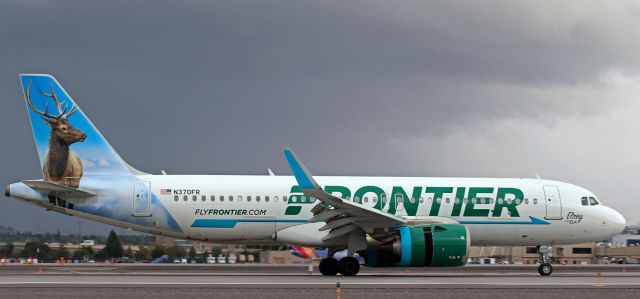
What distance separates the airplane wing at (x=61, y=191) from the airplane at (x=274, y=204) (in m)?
0.03

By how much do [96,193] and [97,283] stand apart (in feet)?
20.7

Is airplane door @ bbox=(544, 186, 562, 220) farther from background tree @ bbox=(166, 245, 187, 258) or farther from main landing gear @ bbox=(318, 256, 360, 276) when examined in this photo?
background tree @ bbox=(166, 245, 187, 258)

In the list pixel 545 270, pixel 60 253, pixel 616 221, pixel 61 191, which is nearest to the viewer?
pixel 61 191

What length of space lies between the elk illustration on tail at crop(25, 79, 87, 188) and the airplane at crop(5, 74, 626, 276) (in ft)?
0.11

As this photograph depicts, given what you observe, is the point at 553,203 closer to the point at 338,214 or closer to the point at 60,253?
the point at 338,214

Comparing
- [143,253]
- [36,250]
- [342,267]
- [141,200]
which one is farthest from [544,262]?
[36,250]

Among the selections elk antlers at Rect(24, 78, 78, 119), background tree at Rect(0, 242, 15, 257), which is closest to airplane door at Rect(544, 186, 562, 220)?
elk antlers at Rect(24, 78, 78, 119)

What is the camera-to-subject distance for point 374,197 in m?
29.4

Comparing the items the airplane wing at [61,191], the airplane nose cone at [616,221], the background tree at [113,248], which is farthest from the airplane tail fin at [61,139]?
the background tree at [113,248]

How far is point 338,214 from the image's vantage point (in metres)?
27.3

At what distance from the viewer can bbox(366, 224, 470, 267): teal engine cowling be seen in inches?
1046

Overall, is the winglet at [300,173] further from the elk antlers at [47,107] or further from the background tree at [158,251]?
the background tree at [158,251]

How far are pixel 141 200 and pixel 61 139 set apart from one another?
343 centimetres

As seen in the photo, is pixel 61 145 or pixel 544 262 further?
pixel 544 262
